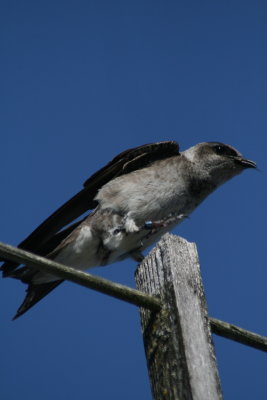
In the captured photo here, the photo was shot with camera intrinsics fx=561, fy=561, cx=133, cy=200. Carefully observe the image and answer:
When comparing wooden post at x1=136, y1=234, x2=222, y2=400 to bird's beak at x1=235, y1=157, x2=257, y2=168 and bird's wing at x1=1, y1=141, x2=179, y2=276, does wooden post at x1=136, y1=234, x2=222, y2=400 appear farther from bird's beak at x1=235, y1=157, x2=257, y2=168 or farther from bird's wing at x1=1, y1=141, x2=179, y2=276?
bird's beak at x1=235, y1=157, x2=257, y2=168

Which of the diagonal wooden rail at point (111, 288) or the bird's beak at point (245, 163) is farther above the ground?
the bird's beak at point (245, 163)

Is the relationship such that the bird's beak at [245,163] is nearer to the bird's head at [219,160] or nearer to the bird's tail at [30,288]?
the bird's head at [219,160]

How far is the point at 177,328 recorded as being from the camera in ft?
7.07

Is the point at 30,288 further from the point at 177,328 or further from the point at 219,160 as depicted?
the point at 177,328

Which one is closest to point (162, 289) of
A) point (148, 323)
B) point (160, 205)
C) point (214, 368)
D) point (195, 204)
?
point (148, 323)

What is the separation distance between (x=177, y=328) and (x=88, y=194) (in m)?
3.36

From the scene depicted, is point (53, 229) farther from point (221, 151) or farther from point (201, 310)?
point (201, 310)

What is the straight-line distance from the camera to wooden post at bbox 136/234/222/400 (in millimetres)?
2016

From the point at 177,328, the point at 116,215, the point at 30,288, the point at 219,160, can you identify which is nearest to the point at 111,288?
the point at 177,328

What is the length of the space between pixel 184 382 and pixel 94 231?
10.3 ft

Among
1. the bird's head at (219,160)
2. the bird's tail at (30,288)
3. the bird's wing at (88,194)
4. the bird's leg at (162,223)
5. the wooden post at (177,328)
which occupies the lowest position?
the wooden post at (177,328)

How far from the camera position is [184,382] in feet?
6.55

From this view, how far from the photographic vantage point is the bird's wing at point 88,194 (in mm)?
4898

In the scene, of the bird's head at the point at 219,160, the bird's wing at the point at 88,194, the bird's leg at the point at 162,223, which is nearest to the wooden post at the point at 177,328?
the bird's leg at the point at 162,223
